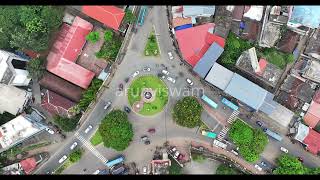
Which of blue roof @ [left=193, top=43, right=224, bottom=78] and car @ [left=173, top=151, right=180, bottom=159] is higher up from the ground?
blue roof @ [left=193, top=43, right=224, bottom=78]

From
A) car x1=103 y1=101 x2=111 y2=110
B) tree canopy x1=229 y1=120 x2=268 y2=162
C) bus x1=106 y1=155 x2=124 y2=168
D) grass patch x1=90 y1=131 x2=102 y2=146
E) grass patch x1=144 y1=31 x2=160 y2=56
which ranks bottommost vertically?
bus x1=106 y1=155 x2=124 y2=168

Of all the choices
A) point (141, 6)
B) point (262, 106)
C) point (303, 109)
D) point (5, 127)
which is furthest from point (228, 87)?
point (5, 127)

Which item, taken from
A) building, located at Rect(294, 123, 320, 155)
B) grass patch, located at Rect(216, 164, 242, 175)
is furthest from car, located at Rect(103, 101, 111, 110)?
building, located at Rect(294, 123, 320, 155)

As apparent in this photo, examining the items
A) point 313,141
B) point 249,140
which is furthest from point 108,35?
point 313,141

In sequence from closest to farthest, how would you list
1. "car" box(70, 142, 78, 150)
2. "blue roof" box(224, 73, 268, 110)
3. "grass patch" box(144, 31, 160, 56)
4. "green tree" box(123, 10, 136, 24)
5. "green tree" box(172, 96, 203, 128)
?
"green tree" box(172, 96, 203, 128), "blue roof" box(224, 73, 268, 110), "green tree" box(123, 10, 136, 24), "car" box(70, 142, 78, 150), "grass patch" box(144, 31, 160, 56)

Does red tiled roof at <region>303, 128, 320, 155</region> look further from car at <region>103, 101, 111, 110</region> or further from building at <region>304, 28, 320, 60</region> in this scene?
car at <region>103, 101, 111, 110</region>
